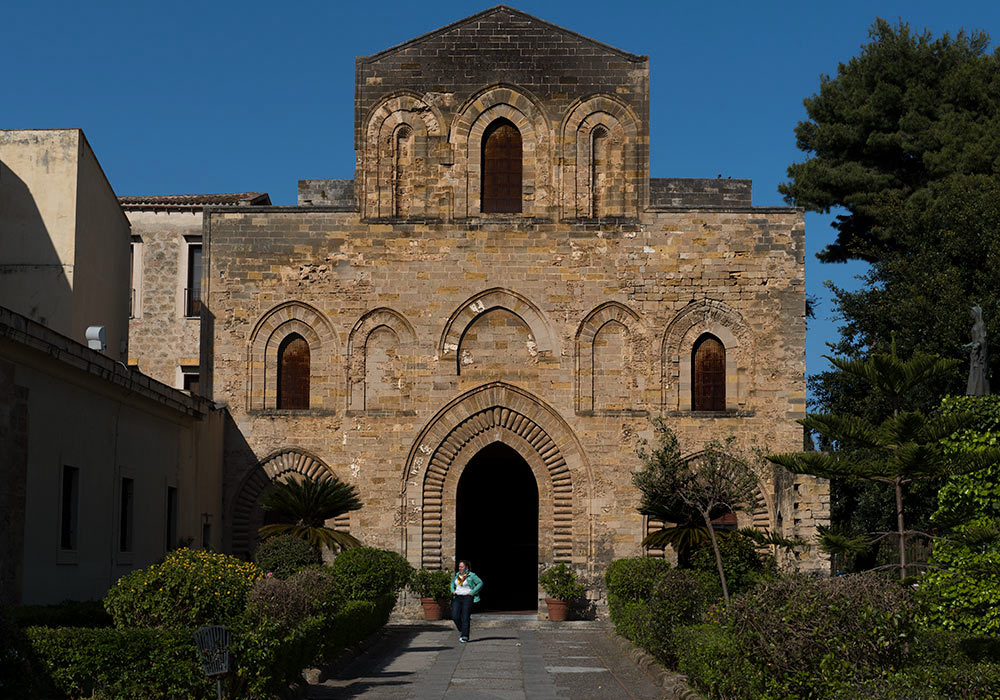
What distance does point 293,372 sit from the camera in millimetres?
26281

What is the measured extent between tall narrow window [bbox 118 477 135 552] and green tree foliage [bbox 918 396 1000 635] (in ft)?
38.8

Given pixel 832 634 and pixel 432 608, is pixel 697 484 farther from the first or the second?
pixel 832 634

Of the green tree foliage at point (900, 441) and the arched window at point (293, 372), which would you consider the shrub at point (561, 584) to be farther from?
the green tree foliage at point (900, 441)

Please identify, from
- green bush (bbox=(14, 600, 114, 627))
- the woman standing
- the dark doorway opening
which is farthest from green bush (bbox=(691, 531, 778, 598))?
the dark doorway opening

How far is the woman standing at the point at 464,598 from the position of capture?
21828mm

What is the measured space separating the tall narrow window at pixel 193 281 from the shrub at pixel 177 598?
19936 mm

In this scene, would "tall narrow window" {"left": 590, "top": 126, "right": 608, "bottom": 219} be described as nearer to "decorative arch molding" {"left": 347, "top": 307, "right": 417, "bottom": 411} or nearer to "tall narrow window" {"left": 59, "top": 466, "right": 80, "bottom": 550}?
"decorative arch molding" {"left": 347, "top": 307, "right": 417, "bottom": 411}

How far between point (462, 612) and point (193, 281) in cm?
1444

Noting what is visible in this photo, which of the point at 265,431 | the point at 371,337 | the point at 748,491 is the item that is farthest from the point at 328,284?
the point at 748,491

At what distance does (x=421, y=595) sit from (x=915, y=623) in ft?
49.1

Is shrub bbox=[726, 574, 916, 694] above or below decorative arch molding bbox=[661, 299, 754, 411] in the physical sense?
below

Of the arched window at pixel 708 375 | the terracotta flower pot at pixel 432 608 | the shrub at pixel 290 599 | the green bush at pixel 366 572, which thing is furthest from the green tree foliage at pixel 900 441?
the terracotta flower pot at pixel 432 608

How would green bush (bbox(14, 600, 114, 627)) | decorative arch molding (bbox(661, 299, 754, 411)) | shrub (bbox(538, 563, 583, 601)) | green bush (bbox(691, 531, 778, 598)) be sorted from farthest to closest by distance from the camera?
decorative arch molding (bbox(661, 299, 754, 411))
shrub (bbox(538, 563, 583, 601))
green bush (bbox(691, 531, 778, 598))
green bush (bbox(14, 600, 114, 627))

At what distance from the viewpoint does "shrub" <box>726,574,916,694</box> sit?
10695 mm
